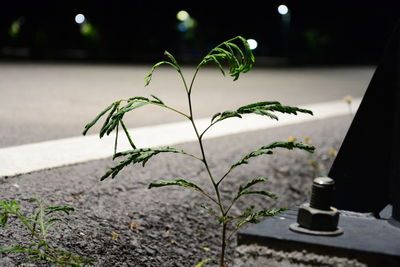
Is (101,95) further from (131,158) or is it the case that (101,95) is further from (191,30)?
(191,30)

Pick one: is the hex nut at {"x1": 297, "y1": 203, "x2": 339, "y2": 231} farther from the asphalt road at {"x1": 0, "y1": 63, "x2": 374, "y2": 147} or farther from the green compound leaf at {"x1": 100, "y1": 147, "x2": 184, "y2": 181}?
the asphalt road at {"x1": 0, "y1": 63, "x2": 374, "y2": 147}

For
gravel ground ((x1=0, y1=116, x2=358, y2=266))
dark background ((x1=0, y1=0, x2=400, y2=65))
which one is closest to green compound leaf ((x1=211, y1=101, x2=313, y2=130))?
gravel ground ((x1=0, y1=116, x2=358, y2=266))

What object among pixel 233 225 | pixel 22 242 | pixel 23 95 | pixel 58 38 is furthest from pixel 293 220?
pixel 58 38

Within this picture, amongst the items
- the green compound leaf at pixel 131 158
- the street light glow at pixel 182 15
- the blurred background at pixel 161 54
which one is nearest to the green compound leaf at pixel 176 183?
the green compound leaf at pixel 131 158

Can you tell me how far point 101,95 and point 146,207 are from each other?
25.7 feet

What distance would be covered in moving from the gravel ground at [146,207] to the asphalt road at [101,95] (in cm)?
167

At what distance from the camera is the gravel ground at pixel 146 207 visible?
3.56 m

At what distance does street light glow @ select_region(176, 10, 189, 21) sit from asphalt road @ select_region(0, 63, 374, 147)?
1894cm

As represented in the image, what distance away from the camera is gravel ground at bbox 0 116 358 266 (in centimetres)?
356

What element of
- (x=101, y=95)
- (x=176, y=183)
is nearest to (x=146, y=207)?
(x=176, y=183)

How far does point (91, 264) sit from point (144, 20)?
31.6 meters

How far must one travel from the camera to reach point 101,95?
1200 centimetres

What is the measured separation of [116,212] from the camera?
4.16 m

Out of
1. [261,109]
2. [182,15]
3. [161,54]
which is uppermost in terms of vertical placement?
[182,15]
